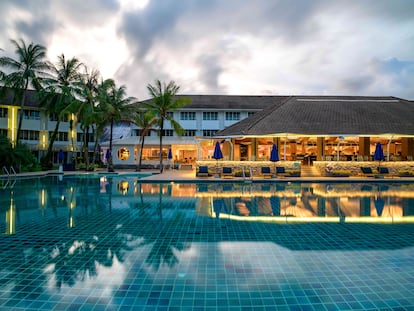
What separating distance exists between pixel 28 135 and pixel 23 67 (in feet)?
34.7

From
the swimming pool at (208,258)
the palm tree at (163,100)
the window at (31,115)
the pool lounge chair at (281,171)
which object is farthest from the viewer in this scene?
the window at (31,115)

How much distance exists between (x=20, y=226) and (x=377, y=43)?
29.6 meters

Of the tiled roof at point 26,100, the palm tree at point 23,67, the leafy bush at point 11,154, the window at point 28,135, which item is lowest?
the leafy bush at point 11,154

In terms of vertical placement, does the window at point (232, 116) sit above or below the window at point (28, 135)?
above

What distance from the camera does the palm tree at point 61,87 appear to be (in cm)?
3097

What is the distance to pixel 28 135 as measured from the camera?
36.3 meters

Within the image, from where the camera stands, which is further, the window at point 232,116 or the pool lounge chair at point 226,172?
the window at point 232,116

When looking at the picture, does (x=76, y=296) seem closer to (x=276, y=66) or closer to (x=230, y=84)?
(x=276, y=66)

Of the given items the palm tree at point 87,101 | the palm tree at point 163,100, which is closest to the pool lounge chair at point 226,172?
the palm tree at point 163,100

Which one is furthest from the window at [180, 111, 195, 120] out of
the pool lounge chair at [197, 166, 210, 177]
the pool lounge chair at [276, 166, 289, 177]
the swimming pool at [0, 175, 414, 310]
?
the swimming pool at [0, 175, 414, 310]

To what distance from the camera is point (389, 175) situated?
2234 centimetres

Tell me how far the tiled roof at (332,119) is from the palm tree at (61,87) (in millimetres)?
17749

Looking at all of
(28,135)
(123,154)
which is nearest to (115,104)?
(123,154)

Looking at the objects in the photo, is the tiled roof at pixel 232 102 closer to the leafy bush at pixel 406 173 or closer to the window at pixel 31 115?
the leafy bush at pixel 406 173
